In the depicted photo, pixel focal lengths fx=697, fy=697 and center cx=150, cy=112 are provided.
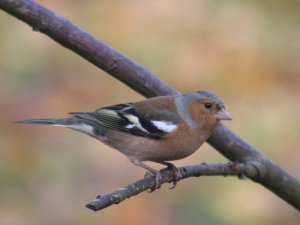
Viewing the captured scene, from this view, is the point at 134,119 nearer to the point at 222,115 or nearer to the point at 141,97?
the point at 222,115

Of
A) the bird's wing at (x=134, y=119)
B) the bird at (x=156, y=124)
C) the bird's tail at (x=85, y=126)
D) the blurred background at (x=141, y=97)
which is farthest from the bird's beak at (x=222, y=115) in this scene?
the blurred background at (x=141, y=97)

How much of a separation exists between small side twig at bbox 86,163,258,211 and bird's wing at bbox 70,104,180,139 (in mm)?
350

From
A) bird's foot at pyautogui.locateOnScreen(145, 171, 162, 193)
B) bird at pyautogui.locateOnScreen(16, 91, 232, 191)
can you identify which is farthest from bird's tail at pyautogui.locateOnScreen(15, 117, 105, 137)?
bird's foot at pyautogui.locateOnScreen(145, 171, 162, 193)

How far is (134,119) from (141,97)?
11.5ft

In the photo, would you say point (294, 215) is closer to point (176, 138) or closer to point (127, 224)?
point (127, 224)

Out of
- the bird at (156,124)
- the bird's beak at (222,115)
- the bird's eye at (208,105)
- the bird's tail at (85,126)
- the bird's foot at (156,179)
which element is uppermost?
the bird's eye at (208,105)

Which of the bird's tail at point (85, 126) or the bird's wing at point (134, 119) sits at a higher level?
the bird's wing at point (134, 119)

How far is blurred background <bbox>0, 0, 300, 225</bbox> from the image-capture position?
6457mm

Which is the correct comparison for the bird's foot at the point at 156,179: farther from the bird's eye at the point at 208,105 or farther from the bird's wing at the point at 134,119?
the bird's eye at the point at 208,105

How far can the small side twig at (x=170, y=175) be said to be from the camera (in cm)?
262

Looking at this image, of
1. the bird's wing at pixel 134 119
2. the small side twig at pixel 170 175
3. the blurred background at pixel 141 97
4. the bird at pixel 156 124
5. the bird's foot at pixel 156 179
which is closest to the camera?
the small side twig at pixel 170 175

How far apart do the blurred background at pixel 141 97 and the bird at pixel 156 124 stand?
2.25 m

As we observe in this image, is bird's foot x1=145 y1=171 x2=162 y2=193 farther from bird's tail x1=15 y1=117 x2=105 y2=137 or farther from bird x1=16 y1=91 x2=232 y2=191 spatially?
bird's tail x1=15 y1=117 x2=105 y2=137

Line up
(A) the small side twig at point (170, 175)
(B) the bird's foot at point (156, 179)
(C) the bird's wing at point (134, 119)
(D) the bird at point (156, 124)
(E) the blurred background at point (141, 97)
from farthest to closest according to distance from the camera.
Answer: (E) the blurred background at point (141, 97), (C) the bird's wing at point (134, 119), (D) the bird at point (156, 124), (B) the bird's foot at point (156, 179), (A) the small side twig at point (170, 175)
